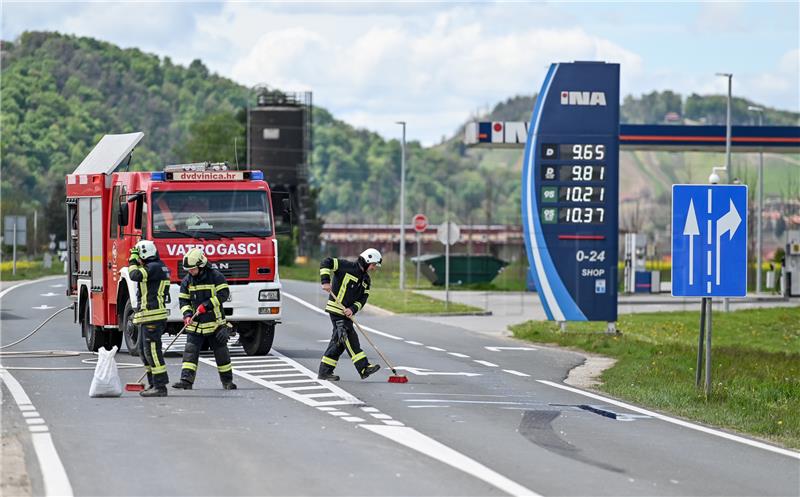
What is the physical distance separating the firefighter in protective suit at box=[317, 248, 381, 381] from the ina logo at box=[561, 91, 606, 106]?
13.2m

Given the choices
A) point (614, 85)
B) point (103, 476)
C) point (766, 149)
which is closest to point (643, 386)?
point (103, 476)

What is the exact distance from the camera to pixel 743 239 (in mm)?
18422

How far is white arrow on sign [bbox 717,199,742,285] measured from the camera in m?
18.4

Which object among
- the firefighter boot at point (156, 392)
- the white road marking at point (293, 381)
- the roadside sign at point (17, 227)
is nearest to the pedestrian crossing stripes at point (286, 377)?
the white road marking at point (293, 381)

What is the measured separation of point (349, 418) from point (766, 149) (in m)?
42.4

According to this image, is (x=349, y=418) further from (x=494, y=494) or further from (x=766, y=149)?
(x=766, y=149)

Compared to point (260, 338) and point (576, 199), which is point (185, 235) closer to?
point (260, 338)

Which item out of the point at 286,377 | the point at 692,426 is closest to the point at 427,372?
the point at 286,377

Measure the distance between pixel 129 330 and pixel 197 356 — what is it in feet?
16.9

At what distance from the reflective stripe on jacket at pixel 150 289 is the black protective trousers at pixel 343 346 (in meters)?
2.36

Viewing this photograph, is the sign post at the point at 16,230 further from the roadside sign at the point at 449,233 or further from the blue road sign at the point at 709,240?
the blue road sign at the point at 709,240

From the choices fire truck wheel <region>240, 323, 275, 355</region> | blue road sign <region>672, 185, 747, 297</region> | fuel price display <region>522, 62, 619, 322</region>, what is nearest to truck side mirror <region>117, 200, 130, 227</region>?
fire truck wheel <region>240, 323, 275, 355</region>

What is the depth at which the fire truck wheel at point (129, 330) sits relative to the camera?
2295 centimetres

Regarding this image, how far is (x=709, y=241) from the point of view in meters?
18.5
